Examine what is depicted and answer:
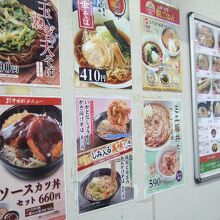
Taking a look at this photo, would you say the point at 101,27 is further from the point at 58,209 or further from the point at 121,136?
the point at 58,209

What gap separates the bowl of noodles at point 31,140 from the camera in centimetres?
109

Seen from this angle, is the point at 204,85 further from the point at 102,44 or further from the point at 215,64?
the point at 102,44

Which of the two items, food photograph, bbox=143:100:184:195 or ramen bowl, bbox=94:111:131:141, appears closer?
ramen bowl, bbox=94:111:131:141

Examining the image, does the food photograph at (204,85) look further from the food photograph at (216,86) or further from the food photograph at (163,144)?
the food photograph at (163,144)

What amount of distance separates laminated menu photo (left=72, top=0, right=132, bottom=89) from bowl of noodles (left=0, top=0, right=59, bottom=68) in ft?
0.56

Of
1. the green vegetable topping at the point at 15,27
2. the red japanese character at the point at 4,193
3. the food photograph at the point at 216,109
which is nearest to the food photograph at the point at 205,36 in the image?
the food photograph at the point at 216,109

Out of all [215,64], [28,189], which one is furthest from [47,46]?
[215,64]

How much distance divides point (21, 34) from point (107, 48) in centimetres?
42

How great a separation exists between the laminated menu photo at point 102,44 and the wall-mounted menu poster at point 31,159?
0.69 ft

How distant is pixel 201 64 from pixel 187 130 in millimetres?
412

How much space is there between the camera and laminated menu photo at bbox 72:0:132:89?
4.33 feet

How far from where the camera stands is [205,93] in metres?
1.94

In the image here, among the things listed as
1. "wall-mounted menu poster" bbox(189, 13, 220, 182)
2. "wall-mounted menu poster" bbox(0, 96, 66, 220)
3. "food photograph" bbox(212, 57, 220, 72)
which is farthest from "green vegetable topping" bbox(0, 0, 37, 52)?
"food photograph" bbox(212, 57, 220, 72)

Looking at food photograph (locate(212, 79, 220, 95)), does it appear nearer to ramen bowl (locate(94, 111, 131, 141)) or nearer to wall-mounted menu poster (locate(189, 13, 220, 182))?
wall-mounted menu poster (locate(189, 13, 220, 182))
